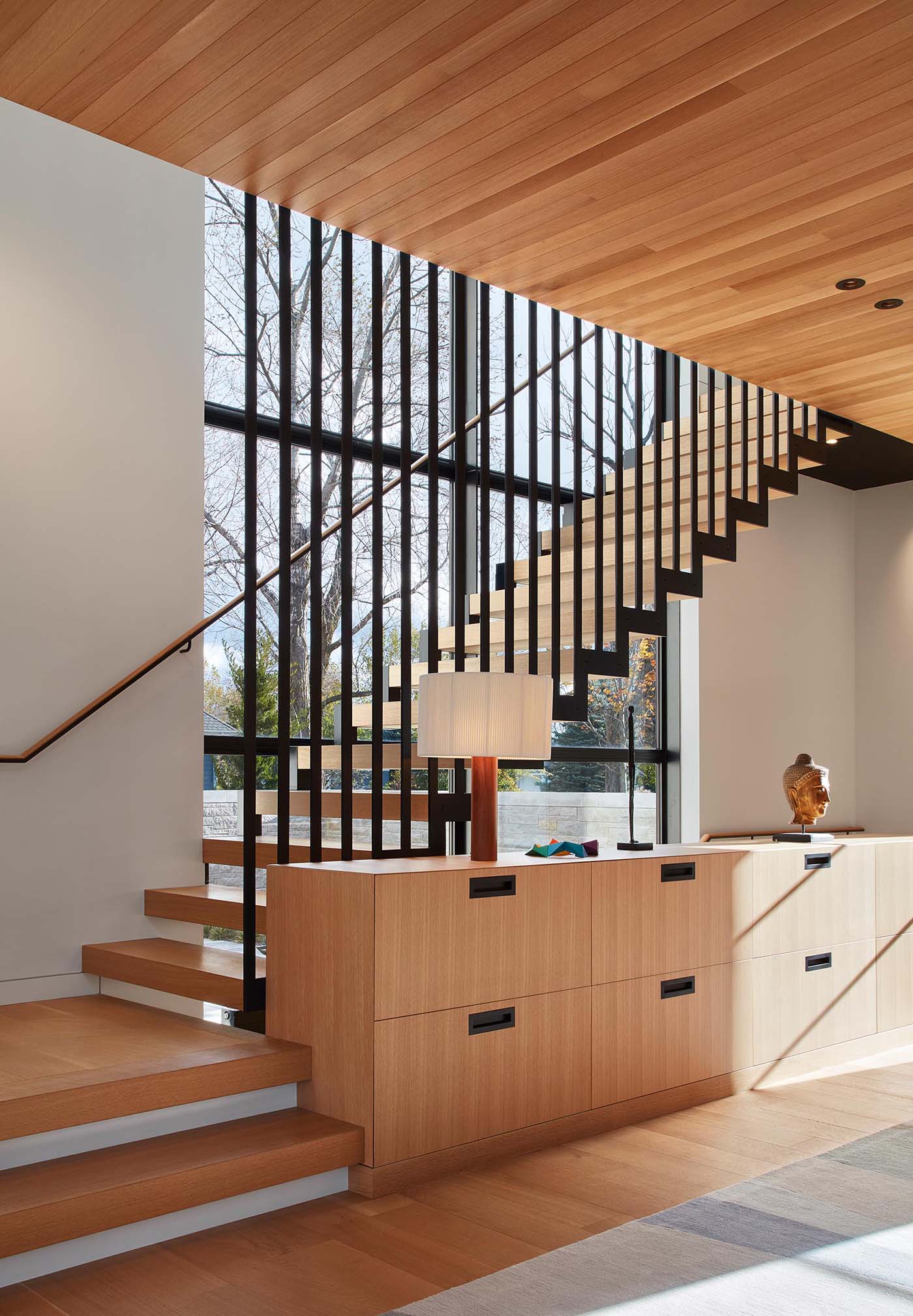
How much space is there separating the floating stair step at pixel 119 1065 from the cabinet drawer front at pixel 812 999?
6.53ft

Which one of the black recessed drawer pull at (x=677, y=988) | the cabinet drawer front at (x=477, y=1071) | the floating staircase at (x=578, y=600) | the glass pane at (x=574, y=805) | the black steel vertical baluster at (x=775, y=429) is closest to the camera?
the cabinet drawer front at (x=477, y=1071)

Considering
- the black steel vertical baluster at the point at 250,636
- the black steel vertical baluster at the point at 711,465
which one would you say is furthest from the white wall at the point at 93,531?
the black steel vertical baluster at the point at 711,465

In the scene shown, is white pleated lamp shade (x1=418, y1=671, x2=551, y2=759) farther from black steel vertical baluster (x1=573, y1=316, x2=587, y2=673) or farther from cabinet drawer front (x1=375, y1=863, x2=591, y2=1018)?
black steel vertical baluster (x1=573, y1=316, x2=587, y2=673)

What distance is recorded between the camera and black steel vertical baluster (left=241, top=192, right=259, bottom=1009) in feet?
12.2

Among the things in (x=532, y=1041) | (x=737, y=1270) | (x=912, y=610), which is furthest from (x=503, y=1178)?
(x=912, y=610)

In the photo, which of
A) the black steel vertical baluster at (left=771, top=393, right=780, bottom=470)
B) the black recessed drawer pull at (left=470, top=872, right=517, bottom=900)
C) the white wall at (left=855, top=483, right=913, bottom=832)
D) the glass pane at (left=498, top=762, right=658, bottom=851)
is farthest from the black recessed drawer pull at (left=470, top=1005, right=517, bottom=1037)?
the white wall at (left=855, top=483, right=913, bottom=832)

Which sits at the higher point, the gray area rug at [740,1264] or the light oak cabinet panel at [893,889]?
the light oak cabinet panel at [893,889]

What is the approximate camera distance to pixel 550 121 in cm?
307

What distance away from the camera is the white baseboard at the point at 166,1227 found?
8.63ft

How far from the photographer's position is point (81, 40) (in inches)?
107

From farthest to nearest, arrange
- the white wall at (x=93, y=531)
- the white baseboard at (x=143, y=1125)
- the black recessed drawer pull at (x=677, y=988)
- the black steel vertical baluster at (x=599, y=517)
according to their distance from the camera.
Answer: the black steel vertical baluster at (x=599, y=517)
the white wall at (x=93, y=531)
the black recessed drawer pull at (x=677, y=988)
the white baseboard at (x=143, y=1125)

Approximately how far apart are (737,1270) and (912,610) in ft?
18.0

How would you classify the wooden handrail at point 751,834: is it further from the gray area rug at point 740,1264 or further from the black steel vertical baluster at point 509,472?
the gray area rug at point 740,1264

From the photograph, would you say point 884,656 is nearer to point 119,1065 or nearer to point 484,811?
point 484,811
